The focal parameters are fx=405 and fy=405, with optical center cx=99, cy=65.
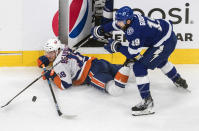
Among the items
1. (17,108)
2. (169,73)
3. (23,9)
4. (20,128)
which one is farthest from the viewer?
(23,9)

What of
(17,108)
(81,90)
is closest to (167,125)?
(81,90)

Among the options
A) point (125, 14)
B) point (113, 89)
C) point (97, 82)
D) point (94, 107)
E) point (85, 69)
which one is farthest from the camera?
point (85, 69)

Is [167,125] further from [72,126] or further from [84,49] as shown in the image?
[84,49]

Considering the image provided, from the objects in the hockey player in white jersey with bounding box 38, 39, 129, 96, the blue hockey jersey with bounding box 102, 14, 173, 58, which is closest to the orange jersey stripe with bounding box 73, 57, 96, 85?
the hockey player in white jersey with bounding box 38, 39, 129, 96

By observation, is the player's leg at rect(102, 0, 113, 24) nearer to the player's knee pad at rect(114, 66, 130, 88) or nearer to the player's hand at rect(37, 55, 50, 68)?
the player's hand at rect(37, 55, 50, 68)

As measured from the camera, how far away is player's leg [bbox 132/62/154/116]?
3488 mm

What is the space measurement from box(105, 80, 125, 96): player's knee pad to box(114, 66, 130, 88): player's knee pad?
0.16 feet

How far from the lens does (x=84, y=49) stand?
456 cm

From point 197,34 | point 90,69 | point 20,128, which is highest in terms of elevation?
point 197,34

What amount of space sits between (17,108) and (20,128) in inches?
15.6

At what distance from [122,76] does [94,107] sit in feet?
1.25

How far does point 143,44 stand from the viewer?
3.46 m

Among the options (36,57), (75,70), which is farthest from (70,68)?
(36,57)

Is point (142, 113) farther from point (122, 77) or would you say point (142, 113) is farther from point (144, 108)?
point (122, 77)
